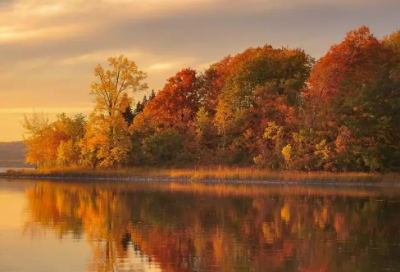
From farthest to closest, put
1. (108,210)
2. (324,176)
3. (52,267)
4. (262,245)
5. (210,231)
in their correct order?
1. (324,176)
2. (108,210)
3. (210,231)
4. (262,245)
5. (52,267)

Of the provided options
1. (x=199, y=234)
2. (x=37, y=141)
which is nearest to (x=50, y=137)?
(x=37, y=141)

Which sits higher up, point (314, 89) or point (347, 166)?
point (314, 89)

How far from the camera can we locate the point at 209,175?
62.6m

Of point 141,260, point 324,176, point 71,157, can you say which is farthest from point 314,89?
point 141,260

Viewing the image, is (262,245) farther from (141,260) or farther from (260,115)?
(260,115)

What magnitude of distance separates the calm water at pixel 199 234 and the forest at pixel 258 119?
73.7 feet

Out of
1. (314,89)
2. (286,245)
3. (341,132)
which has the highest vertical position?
(314,89)

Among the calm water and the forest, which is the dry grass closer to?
the forest

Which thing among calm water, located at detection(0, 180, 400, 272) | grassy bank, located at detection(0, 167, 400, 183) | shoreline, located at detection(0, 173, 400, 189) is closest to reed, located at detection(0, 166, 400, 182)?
grassy bank, located at detection(0, 167, 400, 183)

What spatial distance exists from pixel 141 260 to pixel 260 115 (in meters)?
54.6

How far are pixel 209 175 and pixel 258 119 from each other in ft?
39.7

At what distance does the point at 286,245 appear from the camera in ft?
68.0

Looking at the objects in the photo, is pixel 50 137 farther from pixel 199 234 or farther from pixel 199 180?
pixel 199 234

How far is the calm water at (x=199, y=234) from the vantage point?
17516mm
